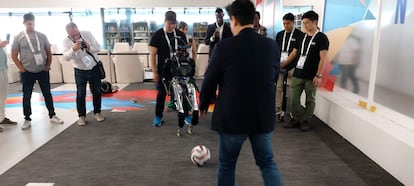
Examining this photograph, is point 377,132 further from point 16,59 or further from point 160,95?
point 16,59

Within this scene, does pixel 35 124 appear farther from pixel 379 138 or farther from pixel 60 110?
pixel 379 138

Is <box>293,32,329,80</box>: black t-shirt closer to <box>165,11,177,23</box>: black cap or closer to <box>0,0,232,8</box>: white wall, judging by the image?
<box>165,11,177,23</box>: black cap

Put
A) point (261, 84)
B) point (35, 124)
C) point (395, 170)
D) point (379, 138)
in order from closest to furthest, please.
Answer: point (261, 84) < point (395, 170) < point (379, 138) < point (35, 124)

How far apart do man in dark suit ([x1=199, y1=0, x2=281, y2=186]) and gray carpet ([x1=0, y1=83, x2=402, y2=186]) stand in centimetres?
103

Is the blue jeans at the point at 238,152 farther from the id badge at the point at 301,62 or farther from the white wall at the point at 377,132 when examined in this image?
the id badge at the point at 301,62

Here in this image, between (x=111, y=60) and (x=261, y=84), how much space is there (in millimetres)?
6781

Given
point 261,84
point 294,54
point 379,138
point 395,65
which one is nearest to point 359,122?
point 379,138

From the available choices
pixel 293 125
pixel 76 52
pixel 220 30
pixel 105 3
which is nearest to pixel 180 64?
pixel 220 30

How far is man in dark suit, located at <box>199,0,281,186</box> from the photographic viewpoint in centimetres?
178

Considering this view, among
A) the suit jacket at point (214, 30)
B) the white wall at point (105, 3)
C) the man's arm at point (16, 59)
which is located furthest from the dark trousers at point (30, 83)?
the white wall at point (105, 3)

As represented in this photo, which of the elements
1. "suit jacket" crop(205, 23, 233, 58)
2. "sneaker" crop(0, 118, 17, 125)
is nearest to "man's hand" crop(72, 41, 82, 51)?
"sneaker" crop(0, 118, 17, 125)

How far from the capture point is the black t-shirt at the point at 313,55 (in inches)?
151

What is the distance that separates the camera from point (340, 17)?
4363mm

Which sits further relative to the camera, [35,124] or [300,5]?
[300,5]
